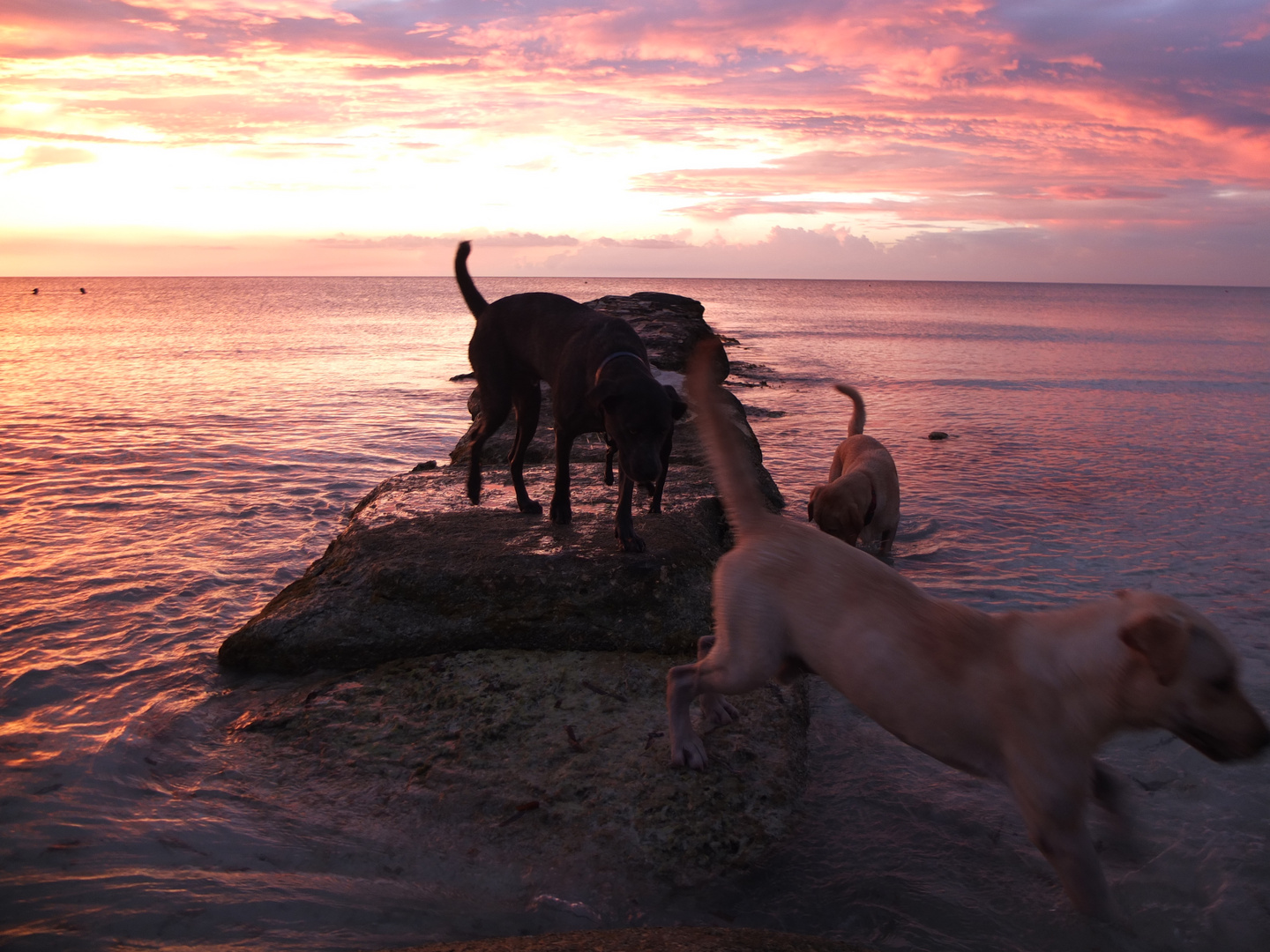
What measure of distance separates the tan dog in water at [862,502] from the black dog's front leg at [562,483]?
2548mm

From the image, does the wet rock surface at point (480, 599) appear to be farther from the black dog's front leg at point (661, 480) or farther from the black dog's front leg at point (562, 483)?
the black dog's front leg at point (661, 480)

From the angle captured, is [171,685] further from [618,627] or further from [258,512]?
[258,512]

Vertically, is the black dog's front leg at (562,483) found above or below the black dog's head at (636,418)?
below

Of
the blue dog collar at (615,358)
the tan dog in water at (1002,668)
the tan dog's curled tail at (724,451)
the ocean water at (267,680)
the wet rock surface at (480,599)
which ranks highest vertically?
the blue dog collar at (615,358)

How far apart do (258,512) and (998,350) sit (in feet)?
114

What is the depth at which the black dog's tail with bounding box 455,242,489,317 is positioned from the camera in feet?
22.8

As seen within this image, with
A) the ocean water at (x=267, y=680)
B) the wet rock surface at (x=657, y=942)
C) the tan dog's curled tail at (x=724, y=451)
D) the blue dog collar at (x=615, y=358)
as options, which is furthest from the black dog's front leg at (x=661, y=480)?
the wet rock surface at (x=657, y=942)

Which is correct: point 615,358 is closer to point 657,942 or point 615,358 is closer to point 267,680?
point 267,680

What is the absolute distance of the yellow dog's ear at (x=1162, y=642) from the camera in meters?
2.46

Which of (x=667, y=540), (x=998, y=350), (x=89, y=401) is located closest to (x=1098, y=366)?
(x=998, y=350)

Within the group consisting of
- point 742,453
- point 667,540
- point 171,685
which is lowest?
point 171,685

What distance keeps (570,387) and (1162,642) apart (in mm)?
3829

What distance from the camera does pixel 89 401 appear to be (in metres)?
16.8

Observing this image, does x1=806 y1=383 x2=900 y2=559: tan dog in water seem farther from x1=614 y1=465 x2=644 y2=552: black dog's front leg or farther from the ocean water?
x1=614 y1=465 x2=644 y2=552: black dog's front leg
